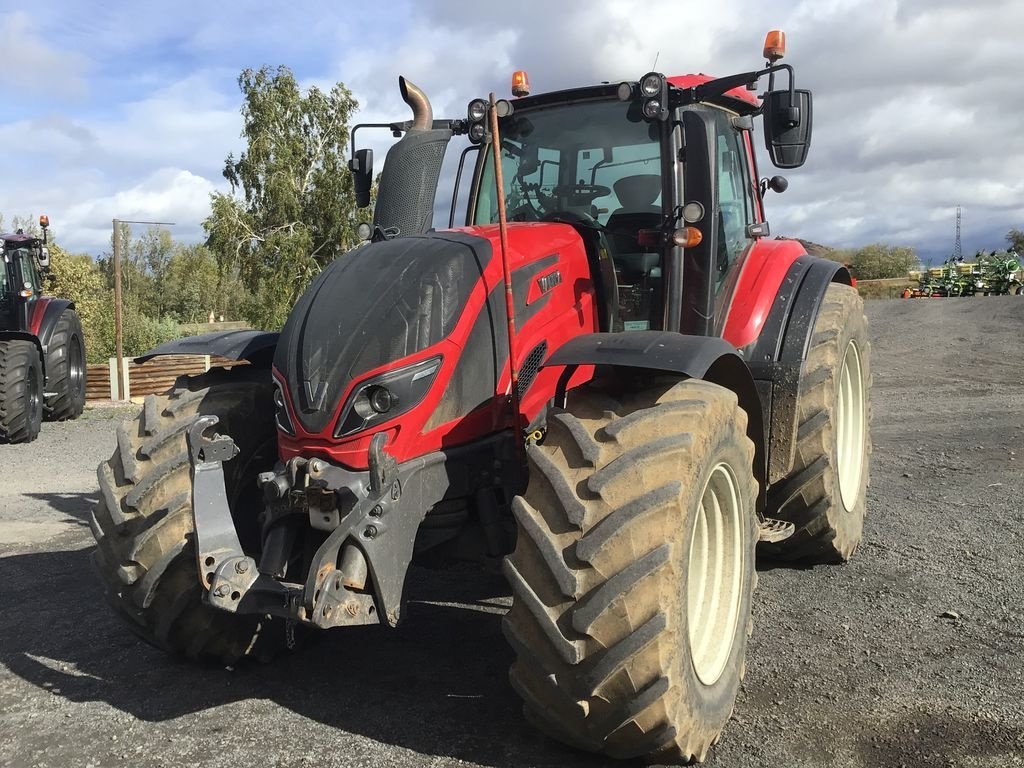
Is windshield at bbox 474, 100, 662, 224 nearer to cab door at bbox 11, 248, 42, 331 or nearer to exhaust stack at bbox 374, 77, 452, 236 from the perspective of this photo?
exhaust stack at bbox 374, 77, 452, 236

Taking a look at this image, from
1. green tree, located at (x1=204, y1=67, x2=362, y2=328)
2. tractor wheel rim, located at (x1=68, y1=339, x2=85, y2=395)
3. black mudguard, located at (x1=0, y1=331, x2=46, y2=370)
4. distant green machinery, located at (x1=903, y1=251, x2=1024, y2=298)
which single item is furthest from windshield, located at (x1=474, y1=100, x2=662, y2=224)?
distant green machinery, located at (x1=903, y1=251, x2=1024, y2=298)

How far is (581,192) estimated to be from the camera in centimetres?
463

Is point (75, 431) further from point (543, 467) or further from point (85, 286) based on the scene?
point (85, 286)

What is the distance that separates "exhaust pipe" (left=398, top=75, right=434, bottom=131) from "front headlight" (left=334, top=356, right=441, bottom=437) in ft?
6.66

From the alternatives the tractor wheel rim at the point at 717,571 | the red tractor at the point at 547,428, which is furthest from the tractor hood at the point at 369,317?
the tractor wheel rim at the point at 717,571

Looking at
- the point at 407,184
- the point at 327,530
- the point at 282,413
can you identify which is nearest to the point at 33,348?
the point at 407,184

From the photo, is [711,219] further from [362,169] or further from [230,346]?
[230,346]

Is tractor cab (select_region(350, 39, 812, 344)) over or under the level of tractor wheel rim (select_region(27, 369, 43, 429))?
over

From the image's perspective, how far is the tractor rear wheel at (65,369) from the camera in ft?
43.9

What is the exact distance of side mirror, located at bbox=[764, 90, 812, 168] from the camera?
4.31 meters

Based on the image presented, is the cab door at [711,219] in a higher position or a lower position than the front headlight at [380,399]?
higher

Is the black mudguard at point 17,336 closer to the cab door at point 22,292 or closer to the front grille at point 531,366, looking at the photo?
the cab door at point 22,292

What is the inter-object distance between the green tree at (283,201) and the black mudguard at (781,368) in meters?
25.1

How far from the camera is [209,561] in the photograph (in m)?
3.23
